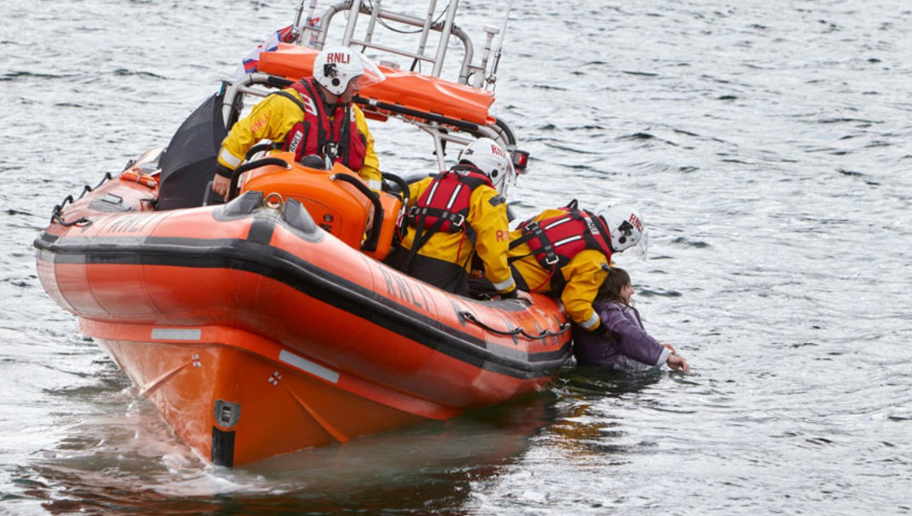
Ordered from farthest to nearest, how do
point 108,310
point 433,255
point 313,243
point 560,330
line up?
point 560,330, point 433,255, point 108,310, point 313,243

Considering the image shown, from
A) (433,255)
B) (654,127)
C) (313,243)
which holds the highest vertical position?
(313,243)

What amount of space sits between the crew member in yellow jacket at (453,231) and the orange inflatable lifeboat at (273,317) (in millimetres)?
247

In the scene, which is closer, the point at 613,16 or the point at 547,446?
the point at 547,446

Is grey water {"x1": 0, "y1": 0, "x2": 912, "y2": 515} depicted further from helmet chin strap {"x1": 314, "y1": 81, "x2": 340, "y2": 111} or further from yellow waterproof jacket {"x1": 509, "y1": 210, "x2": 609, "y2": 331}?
helmet chin strap {"x1": 314, "y1": 81, "x2": 340, "y2": 111}

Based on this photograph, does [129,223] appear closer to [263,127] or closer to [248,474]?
[263,127]

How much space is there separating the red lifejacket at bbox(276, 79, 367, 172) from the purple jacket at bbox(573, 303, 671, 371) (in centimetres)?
174

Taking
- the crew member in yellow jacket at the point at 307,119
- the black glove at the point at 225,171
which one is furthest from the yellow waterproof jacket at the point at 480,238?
the black glove at the point at 225,171

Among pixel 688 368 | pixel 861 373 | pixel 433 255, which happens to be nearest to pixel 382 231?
pixel 433 255

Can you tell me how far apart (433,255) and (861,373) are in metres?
2.71

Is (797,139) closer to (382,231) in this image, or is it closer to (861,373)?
(861,373)

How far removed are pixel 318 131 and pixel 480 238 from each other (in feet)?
2.70

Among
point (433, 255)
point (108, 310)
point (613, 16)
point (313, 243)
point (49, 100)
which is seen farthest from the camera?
point (613, 16)

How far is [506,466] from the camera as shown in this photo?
4906mm

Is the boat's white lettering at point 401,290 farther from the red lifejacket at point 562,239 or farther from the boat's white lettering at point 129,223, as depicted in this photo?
the red lifejacket at point 562,239
